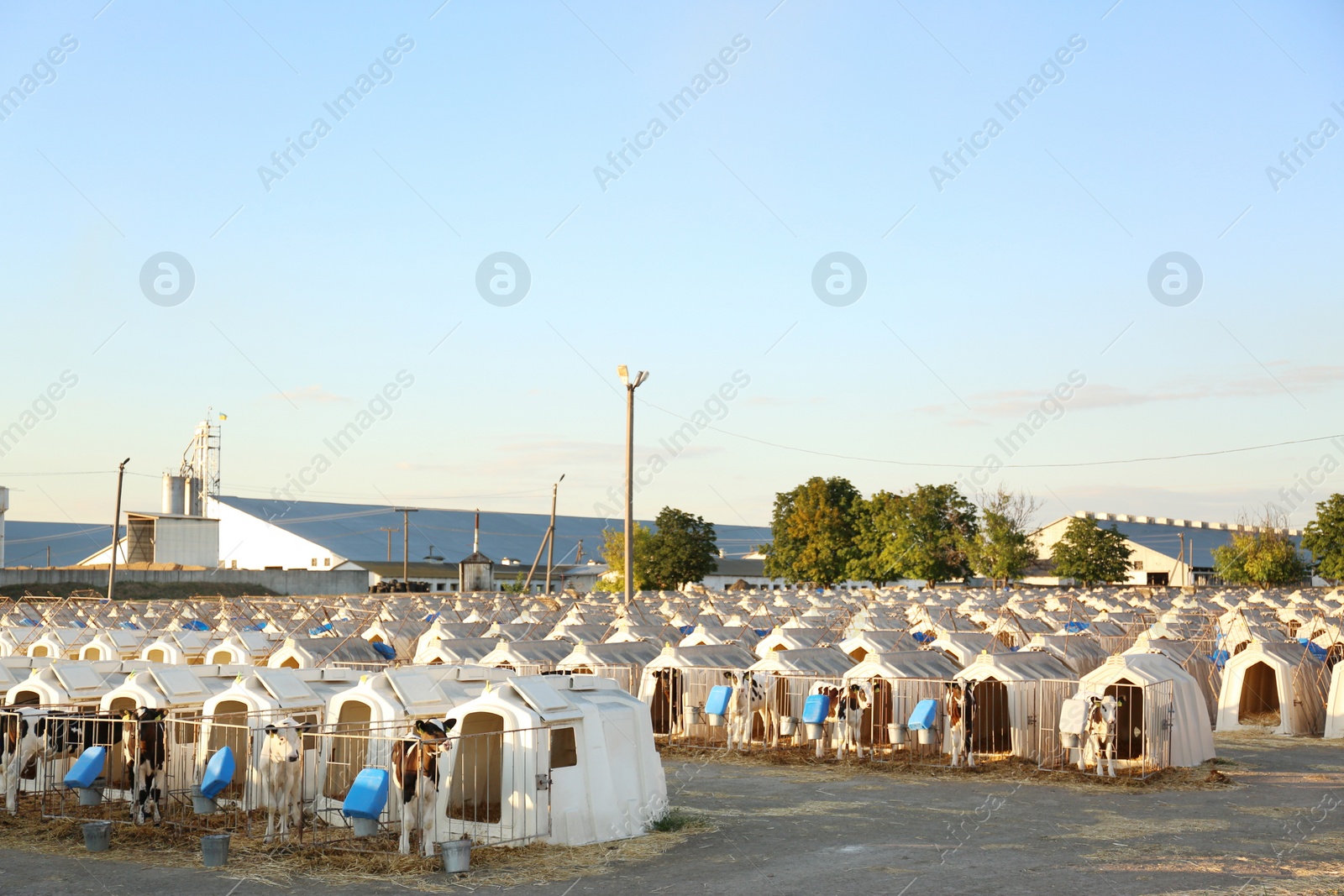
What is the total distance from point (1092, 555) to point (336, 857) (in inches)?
3129

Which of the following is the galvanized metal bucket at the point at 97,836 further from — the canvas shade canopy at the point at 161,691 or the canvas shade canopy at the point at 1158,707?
the canvas shade canopy at the point at 1158,707

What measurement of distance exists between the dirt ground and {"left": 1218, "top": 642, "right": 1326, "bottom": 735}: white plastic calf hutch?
7.05m

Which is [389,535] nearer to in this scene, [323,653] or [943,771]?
[323,653]

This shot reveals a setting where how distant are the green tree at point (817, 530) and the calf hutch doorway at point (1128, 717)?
60145 mm

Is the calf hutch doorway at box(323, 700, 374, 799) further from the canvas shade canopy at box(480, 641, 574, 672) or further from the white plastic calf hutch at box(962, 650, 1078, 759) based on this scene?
the white plastic calf hutch at box(962, 650, 1078, 759)

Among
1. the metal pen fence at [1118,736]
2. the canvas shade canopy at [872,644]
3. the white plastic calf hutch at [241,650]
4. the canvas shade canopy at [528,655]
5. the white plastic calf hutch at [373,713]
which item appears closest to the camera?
the white plastic calf hutch at [373,713]

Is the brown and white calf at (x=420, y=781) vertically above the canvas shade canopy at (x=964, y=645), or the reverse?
the canvas shade canopy at (x=964, y=645)

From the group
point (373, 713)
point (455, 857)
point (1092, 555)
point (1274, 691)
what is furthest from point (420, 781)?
point (1092, 555)

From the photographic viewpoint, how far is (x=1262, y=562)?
86.0 m

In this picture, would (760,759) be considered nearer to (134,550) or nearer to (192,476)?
(134,550)

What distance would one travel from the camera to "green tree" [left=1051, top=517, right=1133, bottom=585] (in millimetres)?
86500

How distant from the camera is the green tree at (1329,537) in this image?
74750 millimetres

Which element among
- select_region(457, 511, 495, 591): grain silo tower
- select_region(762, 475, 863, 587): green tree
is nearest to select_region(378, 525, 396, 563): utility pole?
select_region(457, 511, 495, 591): grain silo tower

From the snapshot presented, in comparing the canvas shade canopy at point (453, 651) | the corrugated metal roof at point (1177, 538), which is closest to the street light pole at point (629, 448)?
the canvas shade canopy at point (453, 651)
